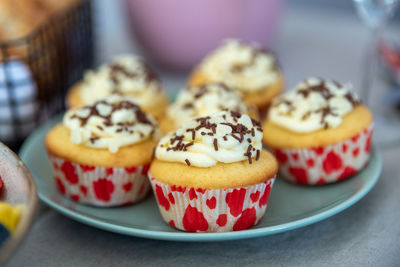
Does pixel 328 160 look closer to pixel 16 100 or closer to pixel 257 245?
pixel 257 245

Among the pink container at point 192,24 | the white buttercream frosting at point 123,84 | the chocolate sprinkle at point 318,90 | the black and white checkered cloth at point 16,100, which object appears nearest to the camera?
the chocolate sprinkle at point 318,90

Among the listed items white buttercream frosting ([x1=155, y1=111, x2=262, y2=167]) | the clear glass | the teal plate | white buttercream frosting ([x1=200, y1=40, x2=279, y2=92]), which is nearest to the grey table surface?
the teal plate

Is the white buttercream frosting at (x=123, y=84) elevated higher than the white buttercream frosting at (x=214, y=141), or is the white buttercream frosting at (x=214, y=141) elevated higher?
the white buttercream frosting at (x=214, y=141)

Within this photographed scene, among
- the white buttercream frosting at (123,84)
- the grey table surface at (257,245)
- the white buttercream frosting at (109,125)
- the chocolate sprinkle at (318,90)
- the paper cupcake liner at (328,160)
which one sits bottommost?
the grey table surface at (257,245)

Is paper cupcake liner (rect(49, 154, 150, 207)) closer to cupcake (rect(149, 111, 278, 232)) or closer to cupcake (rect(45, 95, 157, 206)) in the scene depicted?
cupcake (rect(45, 95, 157, 206))

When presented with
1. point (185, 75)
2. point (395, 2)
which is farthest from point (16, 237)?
point (185, 75)

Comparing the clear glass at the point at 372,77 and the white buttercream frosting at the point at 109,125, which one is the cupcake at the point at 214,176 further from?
the clear glass at the point at 372,77

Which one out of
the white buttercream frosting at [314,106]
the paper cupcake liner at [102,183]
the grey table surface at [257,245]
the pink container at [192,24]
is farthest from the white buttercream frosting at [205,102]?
the pink container at [192,24]

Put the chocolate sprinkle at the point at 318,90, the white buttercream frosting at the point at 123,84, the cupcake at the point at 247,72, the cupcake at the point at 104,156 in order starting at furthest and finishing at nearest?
1. the cupcake at the point at 247,72
2. the white buttercream frosting at the point at 123,84
3. the chocolate sprinkle at the point at 318,90
4. the cupcake at the point at 104,156

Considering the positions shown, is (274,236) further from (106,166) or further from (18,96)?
(18,96)
